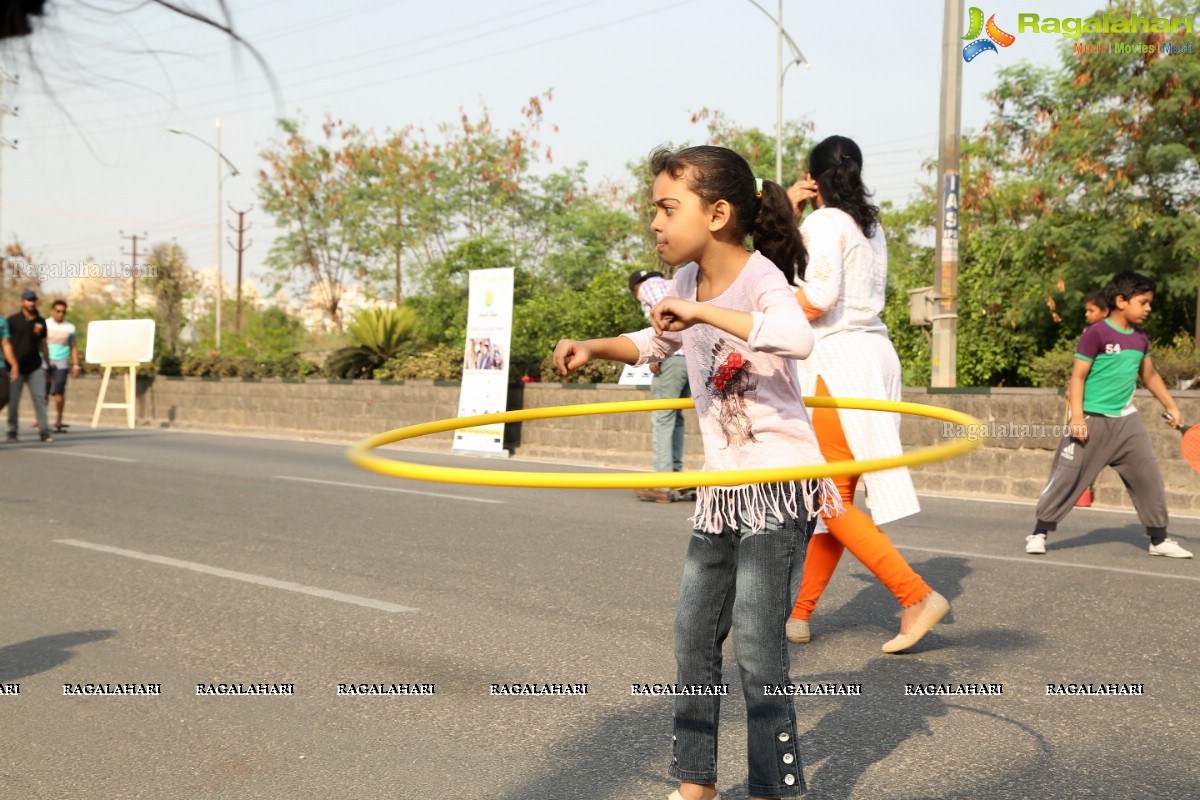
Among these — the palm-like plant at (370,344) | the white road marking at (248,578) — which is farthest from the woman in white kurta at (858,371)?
the palm-like plant at (370,344)

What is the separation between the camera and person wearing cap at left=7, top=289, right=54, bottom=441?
1742cm

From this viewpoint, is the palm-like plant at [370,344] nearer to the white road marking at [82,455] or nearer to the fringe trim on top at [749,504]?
the white road marking at [82,455]

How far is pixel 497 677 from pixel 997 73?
2341 centimetres

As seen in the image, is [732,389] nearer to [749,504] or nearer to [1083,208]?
[749,504]

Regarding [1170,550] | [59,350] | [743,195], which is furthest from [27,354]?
[743,195]

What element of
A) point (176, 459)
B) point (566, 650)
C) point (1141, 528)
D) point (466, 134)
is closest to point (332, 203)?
point (466, 134)

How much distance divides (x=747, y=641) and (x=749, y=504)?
35 centimetres

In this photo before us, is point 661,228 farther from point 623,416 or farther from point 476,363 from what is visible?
point 476,363

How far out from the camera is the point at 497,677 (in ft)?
15.5

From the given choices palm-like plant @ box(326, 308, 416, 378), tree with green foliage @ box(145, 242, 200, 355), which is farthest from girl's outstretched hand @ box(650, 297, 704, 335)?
tree with green foliage @ box(145, 242, 200, 355)

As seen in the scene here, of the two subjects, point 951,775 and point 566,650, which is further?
point 566,650

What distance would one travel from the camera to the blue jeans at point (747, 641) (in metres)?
3.02

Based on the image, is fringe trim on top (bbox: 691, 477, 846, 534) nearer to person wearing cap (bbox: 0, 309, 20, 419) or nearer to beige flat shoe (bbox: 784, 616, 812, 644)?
beige flat shoe (bbox: 784, 616, 812, 644)

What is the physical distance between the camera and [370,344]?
70.9 feet
